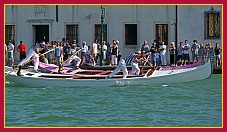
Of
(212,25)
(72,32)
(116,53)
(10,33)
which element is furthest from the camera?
(10,33)

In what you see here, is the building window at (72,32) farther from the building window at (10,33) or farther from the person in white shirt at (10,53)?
the person in white shirt at (10,53)

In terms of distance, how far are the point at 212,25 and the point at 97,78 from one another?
454 inches

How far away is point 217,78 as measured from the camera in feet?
94.7

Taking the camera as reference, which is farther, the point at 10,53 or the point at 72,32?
the point at 72,32

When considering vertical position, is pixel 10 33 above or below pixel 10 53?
above

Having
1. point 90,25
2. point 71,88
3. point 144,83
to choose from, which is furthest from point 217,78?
point 90,25

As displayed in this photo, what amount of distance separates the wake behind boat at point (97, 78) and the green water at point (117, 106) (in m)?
0.31

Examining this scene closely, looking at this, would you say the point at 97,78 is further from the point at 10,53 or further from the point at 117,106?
the point at 10,53

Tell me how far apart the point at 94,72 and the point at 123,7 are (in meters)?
9.23

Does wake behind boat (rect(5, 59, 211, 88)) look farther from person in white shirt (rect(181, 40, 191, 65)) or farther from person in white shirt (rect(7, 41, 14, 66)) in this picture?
person in white shirt (rect(7, 41, 14, 66))

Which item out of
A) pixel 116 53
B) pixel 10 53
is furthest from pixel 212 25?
pixel 10 53

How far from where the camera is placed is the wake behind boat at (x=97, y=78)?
25.0 m

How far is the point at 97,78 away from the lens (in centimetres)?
2536

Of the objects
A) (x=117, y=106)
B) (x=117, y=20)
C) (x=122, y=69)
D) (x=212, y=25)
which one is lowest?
(x=117, y=106)
